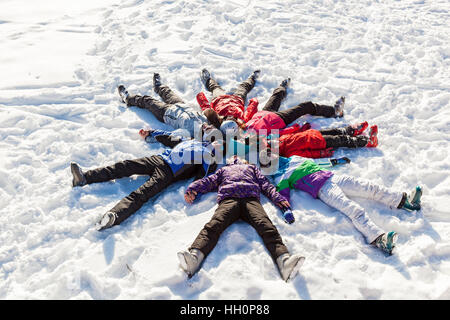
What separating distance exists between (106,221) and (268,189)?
1.70 metres

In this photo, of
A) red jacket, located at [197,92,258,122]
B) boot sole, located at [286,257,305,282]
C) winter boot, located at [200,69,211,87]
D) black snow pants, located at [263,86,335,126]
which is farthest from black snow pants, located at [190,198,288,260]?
winter boot, located at [200,69,211,87]

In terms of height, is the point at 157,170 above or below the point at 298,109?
below

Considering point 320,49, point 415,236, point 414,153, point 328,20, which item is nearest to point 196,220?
point 415,236

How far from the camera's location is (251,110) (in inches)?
202

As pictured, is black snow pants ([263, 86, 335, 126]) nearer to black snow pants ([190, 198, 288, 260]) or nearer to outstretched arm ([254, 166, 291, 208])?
outstretched arm ([254, 166, 291, 208])

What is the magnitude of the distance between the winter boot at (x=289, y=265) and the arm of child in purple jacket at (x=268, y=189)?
0.77 m

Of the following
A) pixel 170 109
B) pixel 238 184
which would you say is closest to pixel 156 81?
pixel 170 109

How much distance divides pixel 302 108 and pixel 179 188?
7.57 ft

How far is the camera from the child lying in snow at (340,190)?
3.43m

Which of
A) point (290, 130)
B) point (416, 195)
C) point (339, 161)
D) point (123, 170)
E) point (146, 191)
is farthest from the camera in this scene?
point (290, 130)

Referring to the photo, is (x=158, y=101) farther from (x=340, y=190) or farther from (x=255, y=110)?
(x=340, y=190)

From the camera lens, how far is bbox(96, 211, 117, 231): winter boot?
3.36 meters

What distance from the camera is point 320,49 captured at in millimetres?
6848

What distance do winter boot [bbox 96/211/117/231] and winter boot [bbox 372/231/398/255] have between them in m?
2.52
